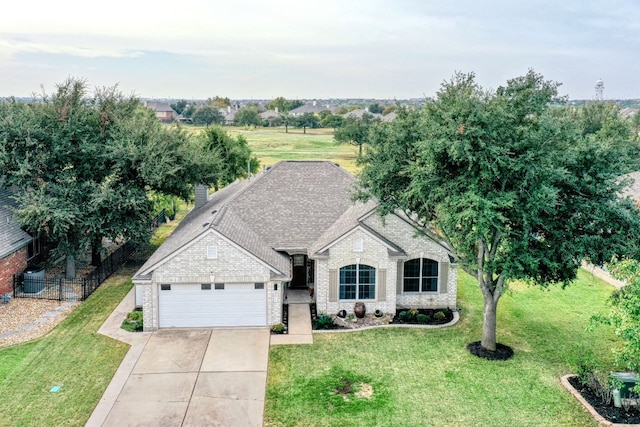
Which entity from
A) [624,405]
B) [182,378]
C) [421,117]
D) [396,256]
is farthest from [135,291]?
[624,405]

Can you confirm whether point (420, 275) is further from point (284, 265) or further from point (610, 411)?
point (610, 411)

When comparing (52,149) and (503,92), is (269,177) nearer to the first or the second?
(52,149)

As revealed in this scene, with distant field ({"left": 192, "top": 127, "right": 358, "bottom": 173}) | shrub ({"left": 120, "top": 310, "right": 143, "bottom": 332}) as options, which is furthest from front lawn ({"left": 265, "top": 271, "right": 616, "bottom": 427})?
distant field ({"left": 192, "top": 127, "right": 358, "bottom": 173})

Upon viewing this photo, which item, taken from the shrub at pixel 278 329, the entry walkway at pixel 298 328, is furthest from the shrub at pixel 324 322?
the shrub at pixel 278 329

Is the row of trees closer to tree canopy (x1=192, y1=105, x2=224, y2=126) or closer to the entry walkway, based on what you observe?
the entry walkway

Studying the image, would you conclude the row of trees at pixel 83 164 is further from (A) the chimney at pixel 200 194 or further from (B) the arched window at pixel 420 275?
(B) the arched window at pixel 420 275

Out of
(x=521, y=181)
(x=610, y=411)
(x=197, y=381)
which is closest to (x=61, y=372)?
(x=197, y=381)
